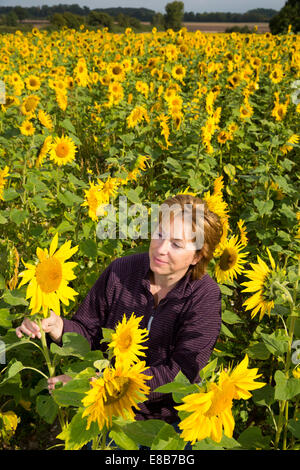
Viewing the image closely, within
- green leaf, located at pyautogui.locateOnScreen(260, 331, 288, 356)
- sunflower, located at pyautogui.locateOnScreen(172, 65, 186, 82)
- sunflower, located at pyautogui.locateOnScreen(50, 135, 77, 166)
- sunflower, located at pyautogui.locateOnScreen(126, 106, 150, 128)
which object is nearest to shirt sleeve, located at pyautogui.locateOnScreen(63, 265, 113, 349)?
green leaf, located at pyautogui.locateOnScreen(260, 331, 288, 356)

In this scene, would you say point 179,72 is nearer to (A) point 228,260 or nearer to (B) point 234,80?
(B) point 234,80

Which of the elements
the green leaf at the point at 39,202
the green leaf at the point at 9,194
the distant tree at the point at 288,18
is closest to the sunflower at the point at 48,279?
the green leaf at the point at 39,202

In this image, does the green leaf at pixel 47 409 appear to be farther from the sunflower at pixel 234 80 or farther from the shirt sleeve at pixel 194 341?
the sunflower at pixel 234 80

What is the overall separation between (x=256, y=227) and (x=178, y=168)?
0.89 m

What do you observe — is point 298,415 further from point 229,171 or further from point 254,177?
point 229,171

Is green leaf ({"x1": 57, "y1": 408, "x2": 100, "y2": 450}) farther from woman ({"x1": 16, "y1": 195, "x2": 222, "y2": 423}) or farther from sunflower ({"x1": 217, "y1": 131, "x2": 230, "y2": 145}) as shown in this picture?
sunflower ({"x1": 217, "y1": 131, "x2": 230, "y2": 145})

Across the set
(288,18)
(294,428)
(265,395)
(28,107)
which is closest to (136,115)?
(28,107)

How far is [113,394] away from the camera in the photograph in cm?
109

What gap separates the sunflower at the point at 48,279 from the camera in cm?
135

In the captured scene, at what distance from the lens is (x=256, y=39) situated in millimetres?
11617

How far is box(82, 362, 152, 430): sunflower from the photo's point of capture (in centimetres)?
103

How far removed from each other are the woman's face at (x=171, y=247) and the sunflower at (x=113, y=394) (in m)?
0.67

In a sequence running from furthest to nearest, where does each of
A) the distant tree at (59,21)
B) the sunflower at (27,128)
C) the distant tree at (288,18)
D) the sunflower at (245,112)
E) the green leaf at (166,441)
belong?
the distant tree at (288,18) → the distant tree at (59,21) → the sunflower at (245,112) → the sunflower at (27,128) → the green leaf at (166,441)
